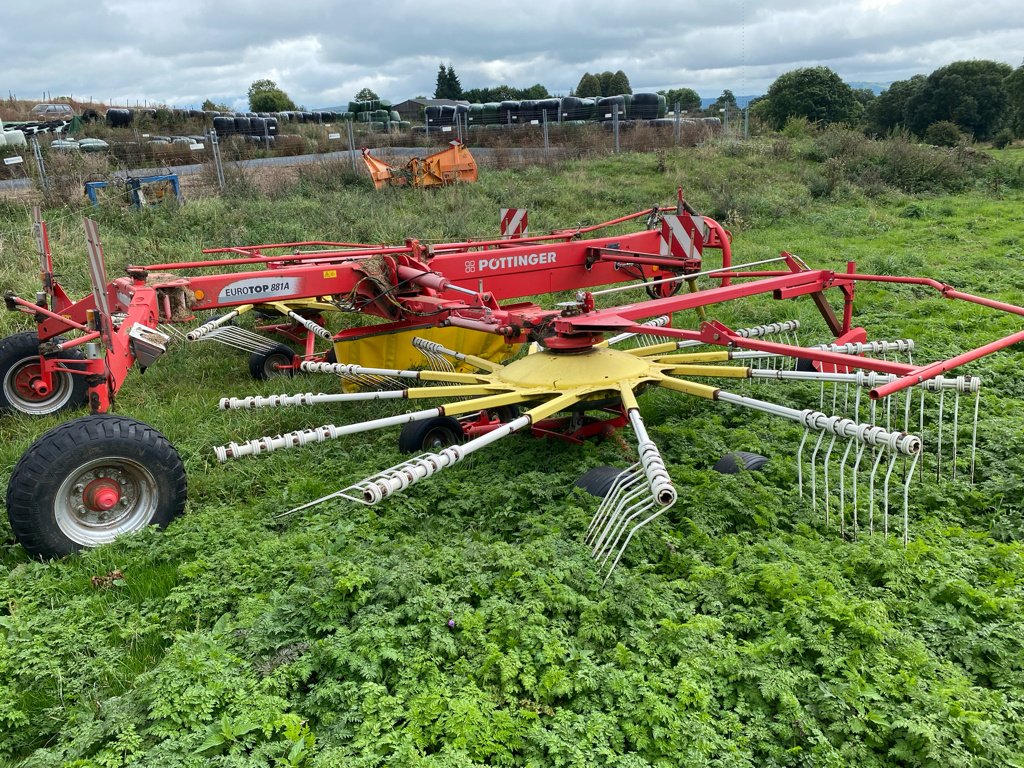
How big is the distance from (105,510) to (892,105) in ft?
141

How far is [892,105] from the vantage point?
37.7 meters

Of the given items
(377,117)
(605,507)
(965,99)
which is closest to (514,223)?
(605,507)

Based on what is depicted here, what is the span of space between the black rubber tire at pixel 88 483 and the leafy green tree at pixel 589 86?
57.8 m

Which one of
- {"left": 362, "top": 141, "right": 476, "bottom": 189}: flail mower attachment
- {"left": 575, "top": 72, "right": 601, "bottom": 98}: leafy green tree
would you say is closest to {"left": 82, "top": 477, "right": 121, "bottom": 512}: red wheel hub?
{"left": 362, "top": 141, "right": 476, "bottom": 189}: flail mower attachment

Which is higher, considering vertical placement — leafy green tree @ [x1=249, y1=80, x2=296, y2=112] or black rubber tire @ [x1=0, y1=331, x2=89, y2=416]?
leafy green tree @ [x1=249, y1=80, x2=296, y2=112]

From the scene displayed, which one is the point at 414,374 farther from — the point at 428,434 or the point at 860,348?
the point at 860,348

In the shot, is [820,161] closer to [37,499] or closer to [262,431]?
[262,431]

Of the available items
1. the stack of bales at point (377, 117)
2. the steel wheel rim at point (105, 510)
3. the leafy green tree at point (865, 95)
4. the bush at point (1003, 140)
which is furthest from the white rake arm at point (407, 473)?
the leafy green tree at point (865, 95)

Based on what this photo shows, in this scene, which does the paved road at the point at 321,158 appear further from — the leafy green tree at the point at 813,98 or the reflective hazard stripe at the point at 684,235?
the leafy green tree at the point at 813,98

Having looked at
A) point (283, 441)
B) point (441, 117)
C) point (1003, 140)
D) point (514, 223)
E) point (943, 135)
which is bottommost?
point (283, 441)

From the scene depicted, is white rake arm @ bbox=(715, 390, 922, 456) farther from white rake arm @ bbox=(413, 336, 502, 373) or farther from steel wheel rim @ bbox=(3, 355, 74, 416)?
steel wheel rim @ bbox=(3, 355, 74, 416)

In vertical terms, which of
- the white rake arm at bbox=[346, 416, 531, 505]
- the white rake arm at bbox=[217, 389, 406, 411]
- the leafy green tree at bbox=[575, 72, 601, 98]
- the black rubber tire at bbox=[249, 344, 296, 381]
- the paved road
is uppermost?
the leafy green tree at bbox=[575, 72, 601, 98]

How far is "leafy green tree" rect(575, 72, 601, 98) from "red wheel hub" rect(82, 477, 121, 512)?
57955 millimetres

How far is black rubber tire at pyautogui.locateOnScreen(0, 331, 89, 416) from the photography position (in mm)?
6016
